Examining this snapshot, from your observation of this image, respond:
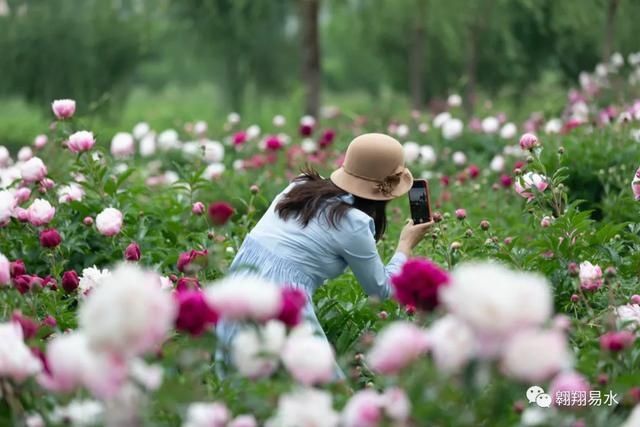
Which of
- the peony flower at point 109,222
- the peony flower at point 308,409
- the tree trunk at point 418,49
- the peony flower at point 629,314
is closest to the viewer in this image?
Result: the peony flower at point 308,409

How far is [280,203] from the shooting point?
3906mm

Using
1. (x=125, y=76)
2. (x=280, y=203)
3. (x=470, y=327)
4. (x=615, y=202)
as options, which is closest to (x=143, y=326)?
(x=470, y=327)

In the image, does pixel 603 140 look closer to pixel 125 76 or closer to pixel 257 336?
pixel 257 336

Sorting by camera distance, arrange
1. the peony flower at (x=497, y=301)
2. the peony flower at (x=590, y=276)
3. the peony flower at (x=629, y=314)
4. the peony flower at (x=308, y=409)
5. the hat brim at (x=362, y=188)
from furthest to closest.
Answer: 1. the hat brim at (x=362, y=188)
2. the peony flower at (x=590, y=276)
3. the peony flower at (x=629, y=314)
4. the peony flower at (x=308, y=409)
5. the peony flower at (x=497, y=301)

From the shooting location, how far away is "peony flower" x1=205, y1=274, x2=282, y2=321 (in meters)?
2.18

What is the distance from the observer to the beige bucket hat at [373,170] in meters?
3.85

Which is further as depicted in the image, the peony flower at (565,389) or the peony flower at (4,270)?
the peony flower at (4,270)

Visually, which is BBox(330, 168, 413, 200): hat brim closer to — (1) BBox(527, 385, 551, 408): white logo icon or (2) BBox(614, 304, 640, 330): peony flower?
(2) BBox(614, 304, 640, 330): peony flower

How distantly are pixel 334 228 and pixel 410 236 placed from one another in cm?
40

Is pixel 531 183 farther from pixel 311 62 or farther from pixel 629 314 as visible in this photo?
pixel 311 62

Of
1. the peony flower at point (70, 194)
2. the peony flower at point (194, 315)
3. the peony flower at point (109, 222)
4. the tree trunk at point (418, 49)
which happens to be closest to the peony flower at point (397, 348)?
the peony flower at point (194, 315)

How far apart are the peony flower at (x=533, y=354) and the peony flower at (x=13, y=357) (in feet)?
3.46

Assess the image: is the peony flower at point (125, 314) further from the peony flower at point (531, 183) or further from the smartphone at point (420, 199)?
the peony flower at point (531, 183)

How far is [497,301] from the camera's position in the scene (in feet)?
6.30
